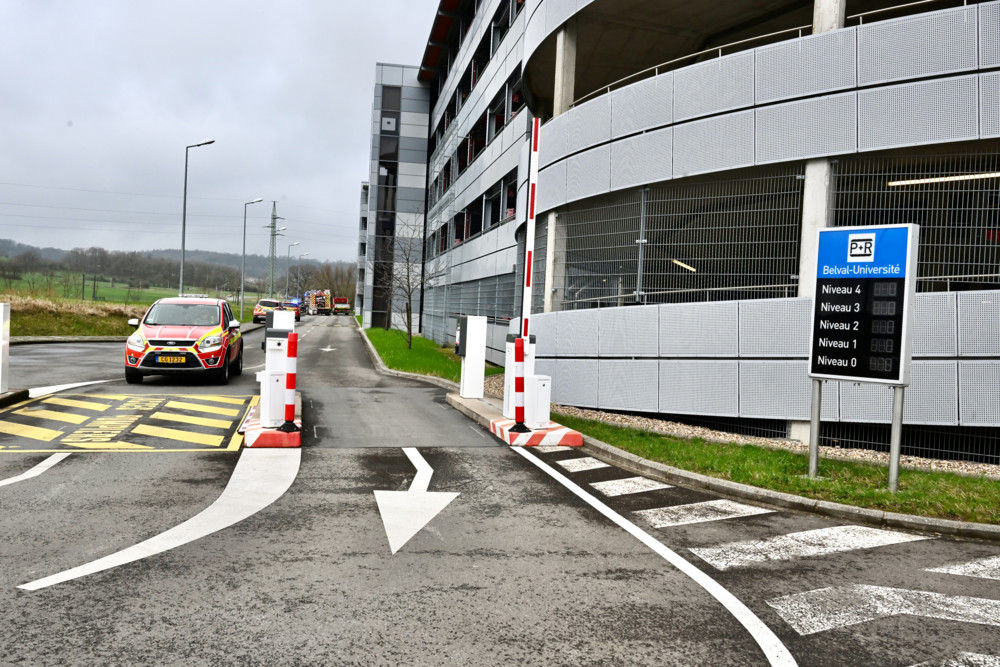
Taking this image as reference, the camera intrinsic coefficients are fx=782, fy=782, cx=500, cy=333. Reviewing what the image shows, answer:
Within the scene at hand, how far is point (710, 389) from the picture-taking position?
1173cm

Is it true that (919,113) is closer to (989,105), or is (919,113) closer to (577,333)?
(989,105)

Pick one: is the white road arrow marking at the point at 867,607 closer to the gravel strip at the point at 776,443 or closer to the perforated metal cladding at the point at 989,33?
the gravel strip at the point at 776,443

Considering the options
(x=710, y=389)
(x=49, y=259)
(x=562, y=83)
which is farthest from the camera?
(x=49, y=259)

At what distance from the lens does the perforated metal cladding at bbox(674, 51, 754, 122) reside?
11.6 meters

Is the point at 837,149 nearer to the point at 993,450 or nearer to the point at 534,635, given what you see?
the point at 993,450

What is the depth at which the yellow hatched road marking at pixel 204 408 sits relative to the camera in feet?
39.4

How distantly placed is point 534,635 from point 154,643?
6.06 feet

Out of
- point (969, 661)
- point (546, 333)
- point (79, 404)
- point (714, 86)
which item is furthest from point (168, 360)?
point (969, 661)

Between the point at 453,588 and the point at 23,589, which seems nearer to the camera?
the point at 23,589

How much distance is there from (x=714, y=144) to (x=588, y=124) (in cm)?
301

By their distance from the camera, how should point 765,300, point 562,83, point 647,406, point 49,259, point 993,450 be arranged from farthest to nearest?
1. point 49,259
2. point 562,83
3. point 647,406
4. point 765,300
5. point 993,450

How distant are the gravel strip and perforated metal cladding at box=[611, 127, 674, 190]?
3896 millimetres

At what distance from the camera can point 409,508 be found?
662 cm

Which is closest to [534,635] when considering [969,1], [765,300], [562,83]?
[765,300]
